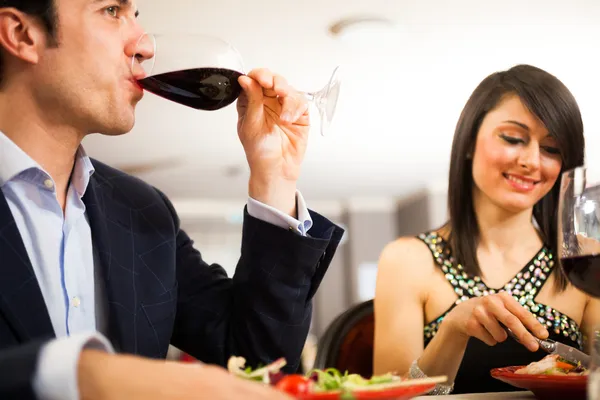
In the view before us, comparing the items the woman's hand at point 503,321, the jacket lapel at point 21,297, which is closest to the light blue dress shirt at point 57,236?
the jacket lapel at point 21,297

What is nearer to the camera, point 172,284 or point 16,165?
point 16,165

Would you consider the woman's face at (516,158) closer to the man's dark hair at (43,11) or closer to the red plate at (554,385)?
the red plate at (554,385)

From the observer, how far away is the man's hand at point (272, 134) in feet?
3.88

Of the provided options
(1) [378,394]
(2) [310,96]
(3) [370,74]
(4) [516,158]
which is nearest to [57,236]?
(2) [310,96]

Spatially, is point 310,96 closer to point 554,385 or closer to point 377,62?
point 554,385

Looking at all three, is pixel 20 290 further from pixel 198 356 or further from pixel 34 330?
pixel 198 356

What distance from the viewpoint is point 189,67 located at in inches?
45.6

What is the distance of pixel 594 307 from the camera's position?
1.70 metres

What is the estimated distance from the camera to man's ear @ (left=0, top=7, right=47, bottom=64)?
3.92ft

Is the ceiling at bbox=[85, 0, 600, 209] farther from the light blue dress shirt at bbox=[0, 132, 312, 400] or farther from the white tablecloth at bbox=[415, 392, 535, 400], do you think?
the white tablecloth at bbox=[415, 392, 535, 400]

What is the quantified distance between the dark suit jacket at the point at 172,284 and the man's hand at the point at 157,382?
46 centimetres

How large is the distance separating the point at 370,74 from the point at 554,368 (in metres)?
4.40

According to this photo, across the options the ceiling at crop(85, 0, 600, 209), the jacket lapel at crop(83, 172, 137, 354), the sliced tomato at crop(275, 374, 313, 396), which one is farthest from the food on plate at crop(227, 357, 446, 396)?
the ceiling at crop(85, 0, 600, 209)

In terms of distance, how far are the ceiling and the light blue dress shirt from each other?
8.21 feet
